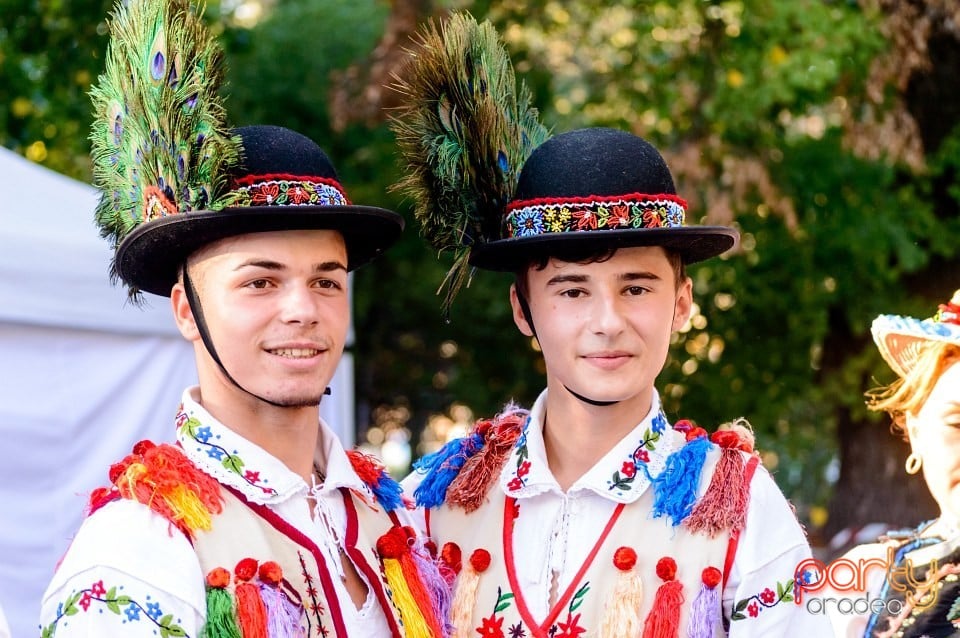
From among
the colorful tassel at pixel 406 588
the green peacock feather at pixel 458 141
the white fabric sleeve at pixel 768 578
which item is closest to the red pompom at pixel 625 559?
the white fabric sleeve at pixel 768 578

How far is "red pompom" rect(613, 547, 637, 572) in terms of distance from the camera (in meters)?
2.73

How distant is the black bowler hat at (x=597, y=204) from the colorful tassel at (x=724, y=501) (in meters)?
0.53

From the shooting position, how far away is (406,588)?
270 centimetres

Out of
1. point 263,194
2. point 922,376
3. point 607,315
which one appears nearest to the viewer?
point 922,376

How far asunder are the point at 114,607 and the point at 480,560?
3.00 feet

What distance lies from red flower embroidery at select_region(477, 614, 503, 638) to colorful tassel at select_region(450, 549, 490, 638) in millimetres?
25

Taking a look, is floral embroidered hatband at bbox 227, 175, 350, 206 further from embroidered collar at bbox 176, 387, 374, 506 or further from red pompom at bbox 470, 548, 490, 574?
red pompom at bbox 470, 548, 490, 574

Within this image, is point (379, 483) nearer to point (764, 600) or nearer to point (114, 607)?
point (114, 607)

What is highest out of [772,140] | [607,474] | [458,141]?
[772,140]

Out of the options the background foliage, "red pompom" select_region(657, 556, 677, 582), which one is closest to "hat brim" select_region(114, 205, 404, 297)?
"red pompom" select_region(657, 556, 677, 582)

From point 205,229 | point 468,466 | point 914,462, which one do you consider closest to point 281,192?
point 205,229

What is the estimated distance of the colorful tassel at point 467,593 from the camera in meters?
2.83

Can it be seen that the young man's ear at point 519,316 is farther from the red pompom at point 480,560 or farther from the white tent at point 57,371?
the white tent at point 57,371

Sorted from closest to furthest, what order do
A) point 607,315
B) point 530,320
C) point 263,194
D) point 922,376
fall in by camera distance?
point 922,376
point 263,194
point 607,315
point 530,320
